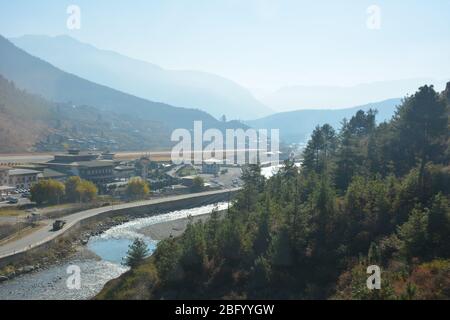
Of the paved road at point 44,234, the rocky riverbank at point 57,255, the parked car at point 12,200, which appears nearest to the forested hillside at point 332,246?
the rocky riverbank at point 57,255

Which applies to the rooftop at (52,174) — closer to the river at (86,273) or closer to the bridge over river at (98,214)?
the bridge over river at (98,214)

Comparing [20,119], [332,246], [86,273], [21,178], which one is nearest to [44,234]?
[86,273]

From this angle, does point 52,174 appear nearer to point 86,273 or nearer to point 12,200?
point 12,200

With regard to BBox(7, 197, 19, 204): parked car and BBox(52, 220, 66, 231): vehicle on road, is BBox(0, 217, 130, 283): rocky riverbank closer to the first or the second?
BBox(52, 220, 66, 231): vehicle on road

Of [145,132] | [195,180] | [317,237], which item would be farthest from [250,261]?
[145,132]

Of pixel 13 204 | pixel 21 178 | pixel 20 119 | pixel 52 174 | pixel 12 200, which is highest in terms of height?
pixel 20 119

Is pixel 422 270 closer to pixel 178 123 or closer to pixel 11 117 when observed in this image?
pixel 11 117
